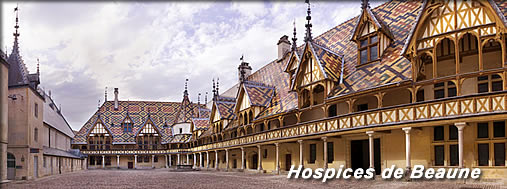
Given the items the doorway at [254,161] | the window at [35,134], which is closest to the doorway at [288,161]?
the doorway at [254,161]

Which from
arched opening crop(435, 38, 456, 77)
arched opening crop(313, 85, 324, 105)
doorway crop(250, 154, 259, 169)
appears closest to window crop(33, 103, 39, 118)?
doorway crop(250, 154, 259, 169)

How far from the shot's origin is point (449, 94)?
18047mm

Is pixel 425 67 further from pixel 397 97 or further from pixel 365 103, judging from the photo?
pixel 365 103

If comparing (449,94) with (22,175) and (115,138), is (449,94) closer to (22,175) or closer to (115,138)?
(22,175)

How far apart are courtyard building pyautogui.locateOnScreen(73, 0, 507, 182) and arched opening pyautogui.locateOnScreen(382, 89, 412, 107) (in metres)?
0.05

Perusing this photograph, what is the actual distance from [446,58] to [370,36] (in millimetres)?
4884

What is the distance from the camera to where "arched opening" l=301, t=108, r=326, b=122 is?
25.7 m

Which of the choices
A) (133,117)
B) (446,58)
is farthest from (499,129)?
(133,117)

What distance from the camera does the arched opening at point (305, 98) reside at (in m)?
→ 25.8

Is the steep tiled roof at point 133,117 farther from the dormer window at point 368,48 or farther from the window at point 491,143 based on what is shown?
the window at point 491,143

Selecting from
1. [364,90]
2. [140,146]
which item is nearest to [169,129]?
[140,146]

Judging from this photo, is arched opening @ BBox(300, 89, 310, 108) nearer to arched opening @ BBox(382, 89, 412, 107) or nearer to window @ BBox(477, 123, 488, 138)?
arched opening @ BBox(382, 89, 412, 107)

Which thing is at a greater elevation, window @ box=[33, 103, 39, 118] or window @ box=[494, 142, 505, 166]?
window @ box=[33, 103, 39, 118]

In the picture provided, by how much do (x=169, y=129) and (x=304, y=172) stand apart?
4725 cm
